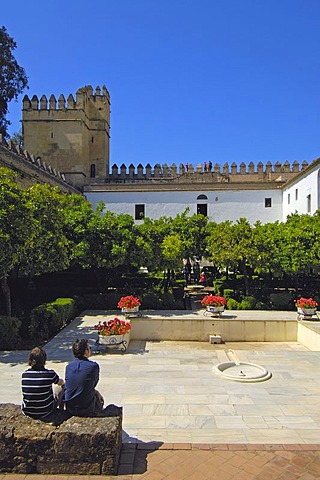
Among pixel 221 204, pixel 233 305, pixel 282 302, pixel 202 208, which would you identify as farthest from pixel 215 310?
pixel 221 204

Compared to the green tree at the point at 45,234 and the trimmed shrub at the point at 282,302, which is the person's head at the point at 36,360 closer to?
the green tree at the point at 45,234

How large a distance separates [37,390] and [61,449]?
25.2 inches

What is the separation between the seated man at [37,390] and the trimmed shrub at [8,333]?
5.56m

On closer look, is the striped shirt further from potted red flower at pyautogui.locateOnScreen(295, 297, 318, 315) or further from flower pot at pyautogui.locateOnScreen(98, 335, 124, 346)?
potted red flower at pyautogui.locateOnScreen(295, 297, 318, 315)

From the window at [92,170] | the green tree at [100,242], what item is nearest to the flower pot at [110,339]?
the green tree at [100,242]

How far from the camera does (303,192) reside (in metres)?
25.4

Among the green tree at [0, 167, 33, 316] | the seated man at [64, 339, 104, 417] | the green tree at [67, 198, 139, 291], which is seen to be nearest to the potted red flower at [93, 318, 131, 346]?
the green tree at [0, 167, 33, 316]

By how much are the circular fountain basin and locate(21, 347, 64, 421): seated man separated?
3.96m

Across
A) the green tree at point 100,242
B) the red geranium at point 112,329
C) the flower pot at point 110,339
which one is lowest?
the flower pot at point 110,339

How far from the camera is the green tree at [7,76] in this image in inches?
1240

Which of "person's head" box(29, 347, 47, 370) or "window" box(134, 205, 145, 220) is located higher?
"window" box(134, 205, 145, 220)

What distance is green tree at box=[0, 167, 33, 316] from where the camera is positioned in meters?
9.59

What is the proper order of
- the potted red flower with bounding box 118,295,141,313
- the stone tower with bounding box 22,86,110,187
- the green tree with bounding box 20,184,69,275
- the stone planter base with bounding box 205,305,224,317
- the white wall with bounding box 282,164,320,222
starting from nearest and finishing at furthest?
the green tree with bounding box 20,184,69,275, the potted red flower with bounding box 118,295,141,313, the stone planter base with bounding box 205,305,224,317, the white wall with bounding box 282,164,320,222, the stone tower with bounding box 22,86,110,187

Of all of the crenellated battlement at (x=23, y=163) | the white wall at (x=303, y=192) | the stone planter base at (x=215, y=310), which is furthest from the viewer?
the white wall at (x=303, y=192)
